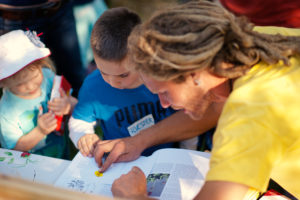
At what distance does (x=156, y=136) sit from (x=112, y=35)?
1.82 feet

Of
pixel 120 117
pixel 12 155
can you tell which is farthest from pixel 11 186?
pixel 120 117

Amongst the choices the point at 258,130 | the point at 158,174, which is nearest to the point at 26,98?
the point at 158,174

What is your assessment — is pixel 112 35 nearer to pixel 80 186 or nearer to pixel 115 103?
pixel 115 103

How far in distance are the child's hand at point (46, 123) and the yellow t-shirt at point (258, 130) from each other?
3.69ft

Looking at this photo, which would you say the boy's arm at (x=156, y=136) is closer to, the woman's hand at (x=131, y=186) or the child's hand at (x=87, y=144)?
the child's hand at (x=87, y=144)

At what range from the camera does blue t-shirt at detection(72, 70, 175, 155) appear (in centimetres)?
173

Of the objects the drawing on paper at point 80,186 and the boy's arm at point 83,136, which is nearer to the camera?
the drawing on paper at point 80,186

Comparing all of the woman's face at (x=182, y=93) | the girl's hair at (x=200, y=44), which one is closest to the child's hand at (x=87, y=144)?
the woman's face at (x=182, y=93)

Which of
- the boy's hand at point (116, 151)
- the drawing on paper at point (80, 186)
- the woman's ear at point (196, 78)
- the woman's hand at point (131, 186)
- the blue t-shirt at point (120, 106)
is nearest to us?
the woman's ear at point (196, 78)

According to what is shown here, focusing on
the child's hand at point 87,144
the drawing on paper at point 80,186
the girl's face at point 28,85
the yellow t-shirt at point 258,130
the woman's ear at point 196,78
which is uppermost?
the woman's ear at point 196,78

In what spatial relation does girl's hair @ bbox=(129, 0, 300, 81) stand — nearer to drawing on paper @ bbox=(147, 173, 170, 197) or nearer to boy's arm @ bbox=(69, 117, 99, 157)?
drawing on paper @ bbox=(147, 173, 170, 197)

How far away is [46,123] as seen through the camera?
1807 mm

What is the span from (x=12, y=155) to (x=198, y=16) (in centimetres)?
113

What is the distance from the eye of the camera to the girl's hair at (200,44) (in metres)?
0.96
